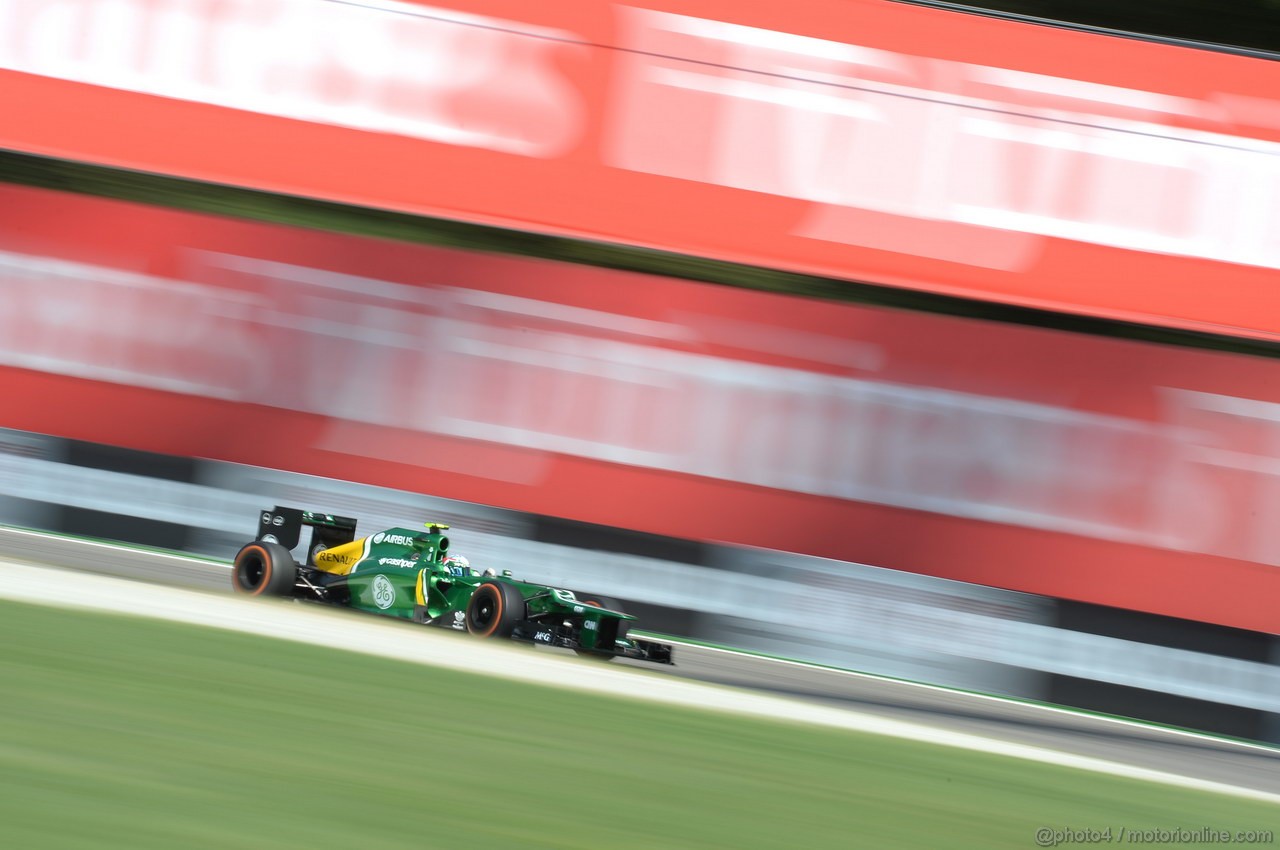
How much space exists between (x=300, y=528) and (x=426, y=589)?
1.12 metres

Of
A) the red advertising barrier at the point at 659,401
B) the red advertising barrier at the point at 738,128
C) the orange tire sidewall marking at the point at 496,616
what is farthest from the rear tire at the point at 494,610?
the red advertising barrier at the point at 738,128

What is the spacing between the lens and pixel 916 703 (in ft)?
27.9

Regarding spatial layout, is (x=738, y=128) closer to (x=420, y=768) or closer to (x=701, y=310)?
(x=701, y=310)

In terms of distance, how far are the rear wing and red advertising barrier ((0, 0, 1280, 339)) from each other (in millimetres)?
3554

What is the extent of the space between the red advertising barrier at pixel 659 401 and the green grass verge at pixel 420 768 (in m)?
4.09

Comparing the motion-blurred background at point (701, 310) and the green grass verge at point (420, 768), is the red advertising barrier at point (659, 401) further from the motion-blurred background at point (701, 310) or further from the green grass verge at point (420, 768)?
the green grass verge at point (420, 768)

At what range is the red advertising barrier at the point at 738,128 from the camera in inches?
421

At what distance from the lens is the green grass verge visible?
3391 millimetres

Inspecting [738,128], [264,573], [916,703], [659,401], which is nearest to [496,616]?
[264,573]

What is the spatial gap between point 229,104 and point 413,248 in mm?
2289

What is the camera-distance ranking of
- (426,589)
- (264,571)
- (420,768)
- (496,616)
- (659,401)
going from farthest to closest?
(659,401) < (264,571) < (426,589) < (496,616) < (420,768)

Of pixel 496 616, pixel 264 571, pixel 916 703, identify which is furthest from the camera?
pixel 916 703

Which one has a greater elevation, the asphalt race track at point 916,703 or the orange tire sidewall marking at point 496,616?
the orange tire sidewall marking at point 496,616

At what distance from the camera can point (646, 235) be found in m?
11.1
